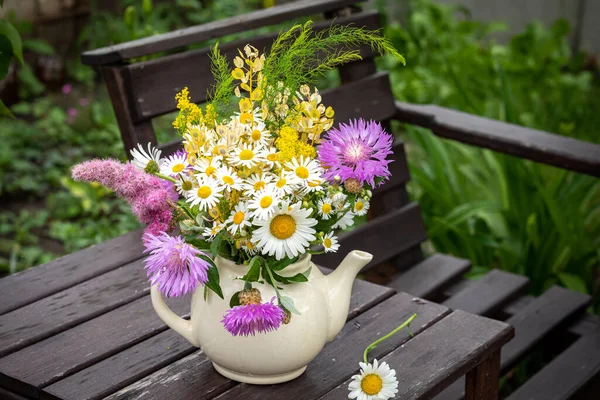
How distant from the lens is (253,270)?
117 cm

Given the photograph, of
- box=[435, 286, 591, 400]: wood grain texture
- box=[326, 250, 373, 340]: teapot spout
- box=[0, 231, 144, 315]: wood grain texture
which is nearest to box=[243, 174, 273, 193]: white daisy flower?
box=[326, 250, 373, 340]: teapot spout

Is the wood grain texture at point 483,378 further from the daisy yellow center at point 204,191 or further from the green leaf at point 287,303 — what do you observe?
the daisy yellow center at point 204,191

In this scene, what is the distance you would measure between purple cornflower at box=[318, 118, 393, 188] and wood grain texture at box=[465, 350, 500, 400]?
50cm

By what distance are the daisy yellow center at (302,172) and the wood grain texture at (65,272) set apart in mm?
782

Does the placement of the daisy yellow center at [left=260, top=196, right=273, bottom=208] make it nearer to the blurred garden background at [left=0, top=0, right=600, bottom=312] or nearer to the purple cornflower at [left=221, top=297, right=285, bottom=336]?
the purple cornflower at [left=221, top=297, right=285, bottom=336]

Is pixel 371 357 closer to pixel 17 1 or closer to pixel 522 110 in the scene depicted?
pixel 522 110

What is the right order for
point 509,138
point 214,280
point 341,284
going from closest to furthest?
point 214,280 < point 341,284 < point 509,138

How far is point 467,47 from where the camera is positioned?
441 cm

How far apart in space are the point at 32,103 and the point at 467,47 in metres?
2.35

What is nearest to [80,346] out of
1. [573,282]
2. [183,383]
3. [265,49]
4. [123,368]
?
[123,368]

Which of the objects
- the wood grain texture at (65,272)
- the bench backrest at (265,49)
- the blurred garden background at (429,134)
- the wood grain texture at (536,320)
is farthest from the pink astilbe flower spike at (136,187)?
the wood grain texture at (536,320)

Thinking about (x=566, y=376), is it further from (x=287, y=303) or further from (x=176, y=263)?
(x=176, y=263)

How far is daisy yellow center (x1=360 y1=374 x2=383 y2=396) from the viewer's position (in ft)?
4.09

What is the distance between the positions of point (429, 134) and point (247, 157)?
74.8 inches
